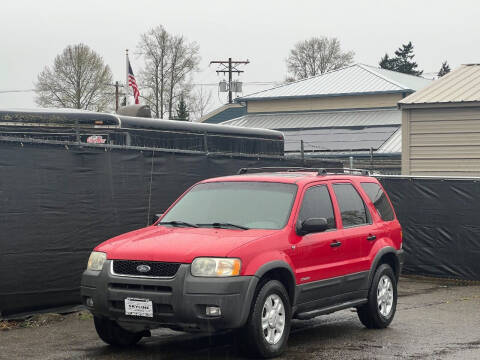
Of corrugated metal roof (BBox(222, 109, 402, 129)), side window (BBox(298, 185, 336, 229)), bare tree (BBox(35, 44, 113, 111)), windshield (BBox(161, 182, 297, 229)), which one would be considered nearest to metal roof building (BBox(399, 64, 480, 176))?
side window (BBox(298, 185, 336, 229))

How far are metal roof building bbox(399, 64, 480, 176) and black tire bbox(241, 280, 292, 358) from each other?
13.7 m

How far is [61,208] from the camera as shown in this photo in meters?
10.8

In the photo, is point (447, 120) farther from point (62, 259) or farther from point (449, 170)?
point (62, 259)

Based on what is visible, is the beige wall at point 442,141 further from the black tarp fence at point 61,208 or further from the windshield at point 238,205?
the windshield at point 238,205

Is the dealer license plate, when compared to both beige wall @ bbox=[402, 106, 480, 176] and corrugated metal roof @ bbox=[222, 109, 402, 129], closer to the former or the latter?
beige wall @ bbox=[402, 106, 480, 176]

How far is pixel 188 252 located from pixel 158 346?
4.90 feet

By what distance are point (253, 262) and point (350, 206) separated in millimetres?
2305

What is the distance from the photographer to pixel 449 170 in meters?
21.4

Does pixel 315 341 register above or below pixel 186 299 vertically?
below

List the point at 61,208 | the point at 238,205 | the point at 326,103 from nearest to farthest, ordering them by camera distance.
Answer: the point at 238,205 < the point at 61,208 < the point at 326,103

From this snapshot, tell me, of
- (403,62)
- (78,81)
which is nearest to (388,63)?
(403,62)

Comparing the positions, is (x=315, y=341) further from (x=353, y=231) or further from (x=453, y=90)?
(x=453, y=90)

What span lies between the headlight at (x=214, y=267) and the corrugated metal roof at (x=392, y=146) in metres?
27.6

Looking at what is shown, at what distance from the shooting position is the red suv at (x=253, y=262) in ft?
26.0
